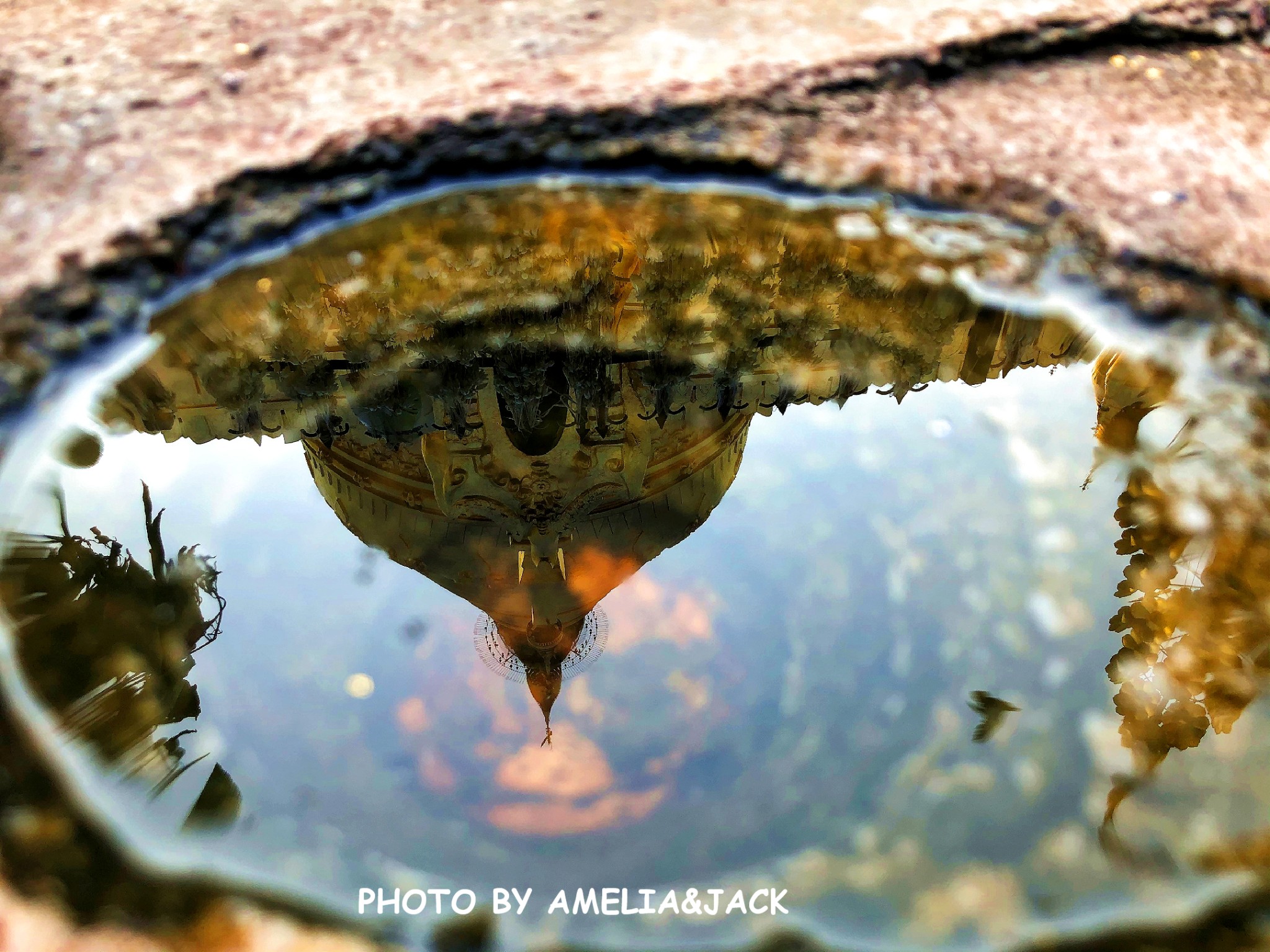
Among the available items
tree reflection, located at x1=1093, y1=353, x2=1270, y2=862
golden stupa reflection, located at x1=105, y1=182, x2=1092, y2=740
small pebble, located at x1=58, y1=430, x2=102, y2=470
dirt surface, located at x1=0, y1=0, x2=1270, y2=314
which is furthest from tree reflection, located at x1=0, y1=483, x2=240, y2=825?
tree reflection, located at x1=1093, y1=353, x2=1270, y2=862

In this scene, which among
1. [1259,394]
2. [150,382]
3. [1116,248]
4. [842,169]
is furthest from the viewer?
[842,169]

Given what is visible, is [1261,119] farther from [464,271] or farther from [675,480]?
[464,271]

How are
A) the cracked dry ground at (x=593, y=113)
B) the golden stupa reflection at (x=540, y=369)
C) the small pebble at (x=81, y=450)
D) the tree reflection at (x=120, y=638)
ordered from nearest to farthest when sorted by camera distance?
the tree reflection at (x=120, y=638)
the small pebble at (x=81, y=450)
the golden stupa reflection at (x=540, y=369)
the cracked dry ground at (x=593, y=113)

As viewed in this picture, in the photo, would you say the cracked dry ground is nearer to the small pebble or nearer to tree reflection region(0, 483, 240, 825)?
the small pebble

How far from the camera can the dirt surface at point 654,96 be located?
1702 millimetres

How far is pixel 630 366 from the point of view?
1.63 meters

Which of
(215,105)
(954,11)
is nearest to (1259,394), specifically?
(954,11)

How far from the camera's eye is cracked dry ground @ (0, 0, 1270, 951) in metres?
1.65

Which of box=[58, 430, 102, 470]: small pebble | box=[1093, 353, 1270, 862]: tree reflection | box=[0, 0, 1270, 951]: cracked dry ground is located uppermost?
box=[0, 0, 1270, 951]: cracked dry ground

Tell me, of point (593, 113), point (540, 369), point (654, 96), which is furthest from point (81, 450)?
point (654, 96)

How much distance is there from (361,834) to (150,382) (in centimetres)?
85

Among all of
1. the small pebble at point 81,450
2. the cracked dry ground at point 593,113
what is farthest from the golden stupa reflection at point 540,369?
the cracked dry ground at point 593,113

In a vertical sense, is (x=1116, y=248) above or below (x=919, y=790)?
above

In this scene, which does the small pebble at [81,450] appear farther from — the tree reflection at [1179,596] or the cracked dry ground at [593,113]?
the tree reflection at [1179,596]
